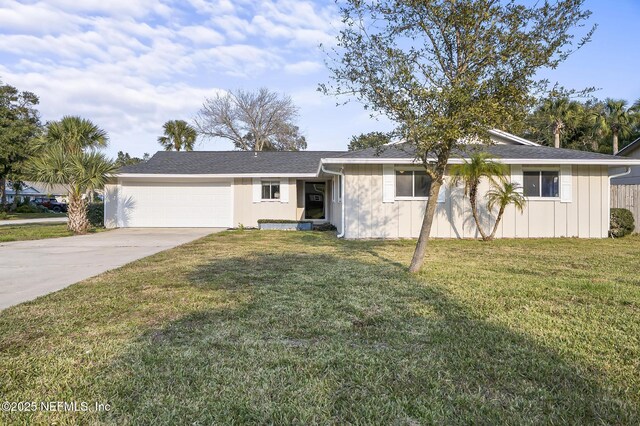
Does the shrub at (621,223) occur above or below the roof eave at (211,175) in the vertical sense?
below

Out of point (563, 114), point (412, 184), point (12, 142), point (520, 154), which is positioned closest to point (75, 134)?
point (412, 184)

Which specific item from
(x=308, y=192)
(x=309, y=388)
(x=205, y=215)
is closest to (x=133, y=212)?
(x=205, y=215)

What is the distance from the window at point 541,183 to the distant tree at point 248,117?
24.0 m

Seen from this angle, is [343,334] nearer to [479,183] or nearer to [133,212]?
[479,183]

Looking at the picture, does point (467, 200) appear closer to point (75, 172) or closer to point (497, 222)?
point (497, 222)

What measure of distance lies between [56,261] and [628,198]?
16.9 meters

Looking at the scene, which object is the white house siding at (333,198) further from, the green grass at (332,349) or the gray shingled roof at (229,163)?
the green grass at (332,349)

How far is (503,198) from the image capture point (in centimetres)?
1079

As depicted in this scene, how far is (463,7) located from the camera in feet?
16.8

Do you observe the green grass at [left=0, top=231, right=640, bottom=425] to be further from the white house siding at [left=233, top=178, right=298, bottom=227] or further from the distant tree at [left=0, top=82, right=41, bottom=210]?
the distant tree at [left=0, top=82, right=41, bottom=210]

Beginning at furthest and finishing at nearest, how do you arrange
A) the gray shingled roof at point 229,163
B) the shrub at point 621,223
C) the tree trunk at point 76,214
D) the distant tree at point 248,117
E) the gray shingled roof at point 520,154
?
1. the distant tree at point 248,117
2. the gray shingled roof at point 229,163
3. the tree trunk at point 76,214
4. the shrub at point 621,223
5. the gray shingled roof at point 520,154

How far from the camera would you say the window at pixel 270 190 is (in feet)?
53.3

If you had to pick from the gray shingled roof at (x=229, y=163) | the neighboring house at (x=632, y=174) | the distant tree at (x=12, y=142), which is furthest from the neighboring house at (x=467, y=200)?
the distant tree at (x=12, y=142)

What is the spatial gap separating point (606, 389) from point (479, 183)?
944cm
